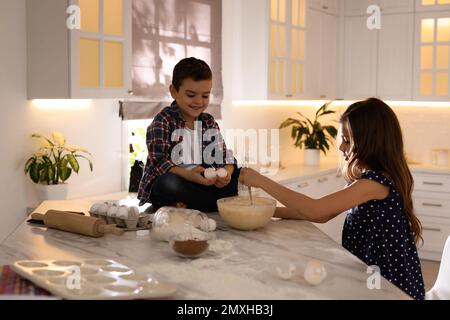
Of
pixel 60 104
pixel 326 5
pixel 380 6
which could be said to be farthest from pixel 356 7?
pixel 60 104

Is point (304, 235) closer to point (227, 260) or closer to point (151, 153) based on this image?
point (227, 260)

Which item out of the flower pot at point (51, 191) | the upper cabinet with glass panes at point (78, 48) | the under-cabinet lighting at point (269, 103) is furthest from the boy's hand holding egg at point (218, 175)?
the under-cabinet lighting at point (269, 103)

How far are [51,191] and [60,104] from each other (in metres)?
0.54

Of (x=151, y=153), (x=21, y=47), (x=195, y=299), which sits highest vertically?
(x=21, y=47)

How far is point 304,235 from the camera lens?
2.12m

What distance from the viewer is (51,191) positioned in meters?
3.59

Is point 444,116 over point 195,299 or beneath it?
over

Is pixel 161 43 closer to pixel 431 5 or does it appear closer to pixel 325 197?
pixel 325 197

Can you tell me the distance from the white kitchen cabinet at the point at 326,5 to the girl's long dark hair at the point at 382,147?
139 inches

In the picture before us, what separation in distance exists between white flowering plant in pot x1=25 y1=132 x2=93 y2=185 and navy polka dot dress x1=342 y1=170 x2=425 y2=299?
187 centimetres

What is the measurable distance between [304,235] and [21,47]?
84.9 inches

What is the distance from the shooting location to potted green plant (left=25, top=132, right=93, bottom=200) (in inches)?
141

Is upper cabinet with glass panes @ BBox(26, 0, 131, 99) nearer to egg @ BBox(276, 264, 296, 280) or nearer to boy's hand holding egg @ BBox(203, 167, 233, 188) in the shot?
boy's hand holding egg @ BBox(203, 167, 233, 188)
